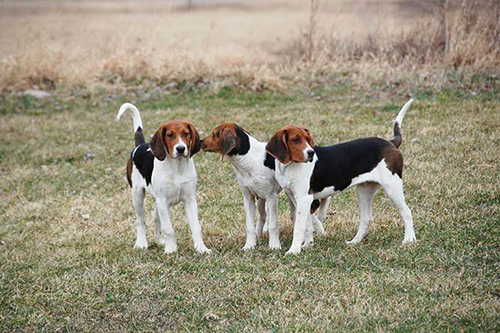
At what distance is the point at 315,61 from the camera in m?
14.4

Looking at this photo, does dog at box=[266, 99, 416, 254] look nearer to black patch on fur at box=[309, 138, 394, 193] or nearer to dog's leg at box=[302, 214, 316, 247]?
black patch on fur at box=[309, 138, 394, 193]

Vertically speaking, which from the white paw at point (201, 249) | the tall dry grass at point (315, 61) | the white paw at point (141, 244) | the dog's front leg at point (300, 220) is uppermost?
the dog's front leg at point (300, 220)

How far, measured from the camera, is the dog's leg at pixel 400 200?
19.0 feet

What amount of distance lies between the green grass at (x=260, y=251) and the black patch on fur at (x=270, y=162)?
819 mm

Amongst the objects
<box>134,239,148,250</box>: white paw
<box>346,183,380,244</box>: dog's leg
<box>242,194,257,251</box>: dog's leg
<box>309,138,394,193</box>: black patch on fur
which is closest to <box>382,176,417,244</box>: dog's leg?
<box>309,138,394,193</box>: black patch on fur

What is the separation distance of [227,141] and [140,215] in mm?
1442

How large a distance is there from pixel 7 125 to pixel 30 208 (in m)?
5.05

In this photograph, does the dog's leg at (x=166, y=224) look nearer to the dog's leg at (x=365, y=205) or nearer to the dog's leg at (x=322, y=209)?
the dog's leg at (x=322, y=209)

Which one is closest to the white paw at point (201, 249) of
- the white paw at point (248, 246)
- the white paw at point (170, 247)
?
the white paw at point (170, 247)

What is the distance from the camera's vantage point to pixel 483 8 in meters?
13.0

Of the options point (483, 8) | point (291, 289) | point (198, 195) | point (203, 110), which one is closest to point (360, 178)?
point (291, 289)

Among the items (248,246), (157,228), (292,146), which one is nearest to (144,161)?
(157,228)

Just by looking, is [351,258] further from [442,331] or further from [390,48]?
[390,48]

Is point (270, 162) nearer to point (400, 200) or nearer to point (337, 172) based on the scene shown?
point (337, 172)
